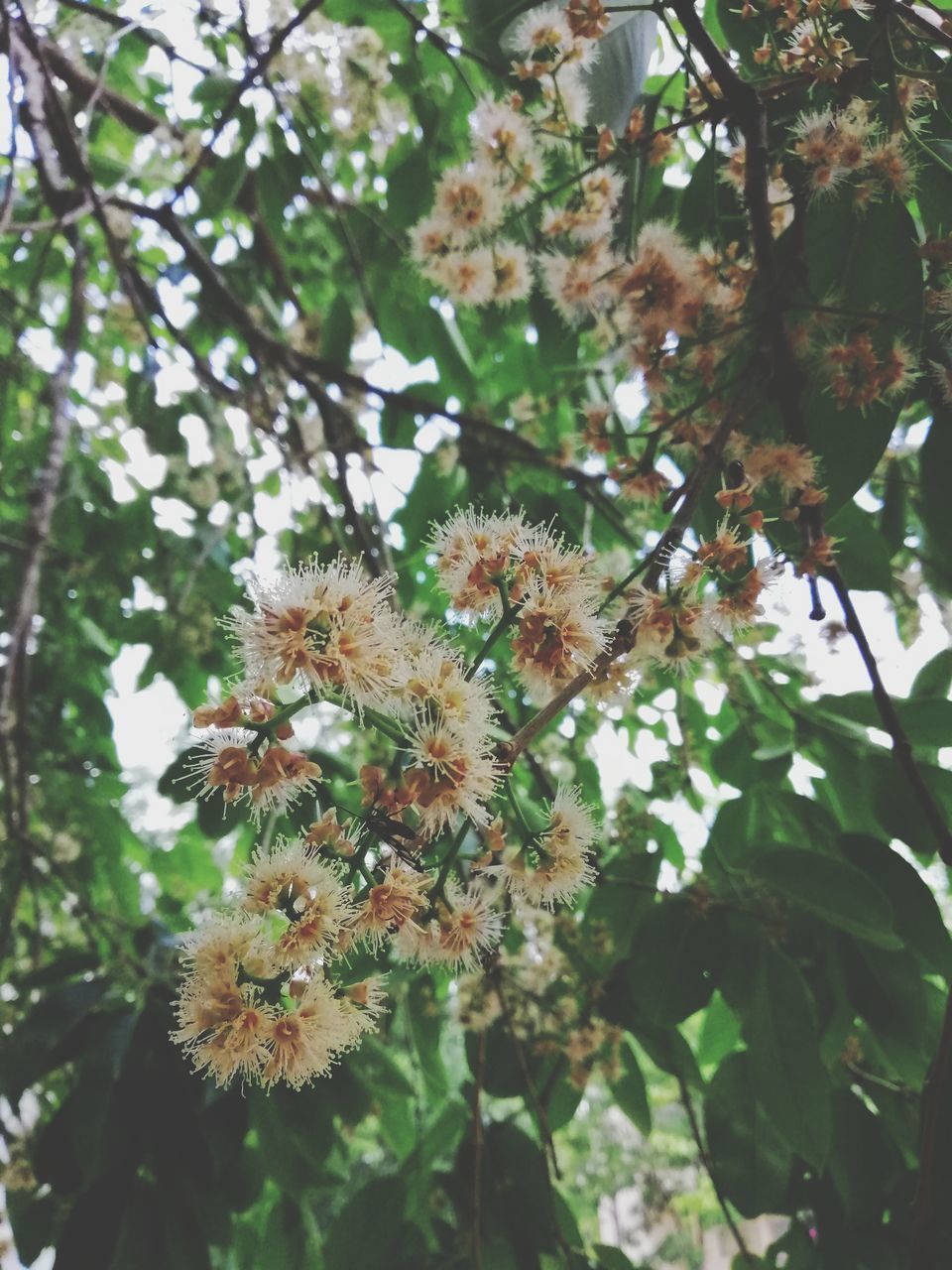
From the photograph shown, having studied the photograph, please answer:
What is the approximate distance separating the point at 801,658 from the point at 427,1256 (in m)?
1.16

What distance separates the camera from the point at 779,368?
94 cm

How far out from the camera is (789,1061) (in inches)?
38.3

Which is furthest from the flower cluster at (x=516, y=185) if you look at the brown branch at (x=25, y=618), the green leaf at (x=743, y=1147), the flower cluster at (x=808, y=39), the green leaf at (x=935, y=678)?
the green leaf at (x=743, y=1147)

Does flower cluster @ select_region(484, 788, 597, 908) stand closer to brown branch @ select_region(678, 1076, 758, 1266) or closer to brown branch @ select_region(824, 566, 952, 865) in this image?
brown branch @ select_region(824, 566, 952, 865)

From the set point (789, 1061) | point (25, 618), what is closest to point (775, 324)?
point (789, 1061)

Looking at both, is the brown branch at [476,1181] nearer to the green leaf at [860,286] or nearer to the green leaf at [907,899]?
the green leaf at [907,899]

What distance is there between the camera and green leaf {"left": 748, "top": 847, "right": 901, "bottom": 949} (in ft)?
3.03

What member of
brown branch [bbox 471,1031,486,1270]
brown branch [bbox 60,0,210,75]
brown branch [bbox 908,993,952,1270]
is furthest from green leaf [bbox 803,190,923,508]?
brown branch [bbox 60,0,210,75]

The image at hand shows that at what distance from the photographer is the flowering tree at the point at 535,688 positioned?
64cm

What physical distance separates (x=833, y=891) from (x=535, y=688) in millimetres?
451

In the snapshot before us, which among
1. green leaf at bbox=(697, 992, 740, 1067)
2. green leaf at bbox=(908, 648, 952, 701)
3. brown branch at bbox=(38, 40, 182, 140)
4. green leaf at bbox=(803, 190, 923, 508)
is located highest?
brown branch at bbox=(38, 40, 182, 140)

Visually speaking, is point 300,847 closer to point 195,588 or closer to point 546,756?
point 546,756

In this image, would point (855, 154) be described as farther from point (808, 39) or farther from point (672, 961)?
point (672, 961)

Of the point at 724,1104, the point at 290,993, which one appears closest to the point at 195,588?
the point at 724,1104
